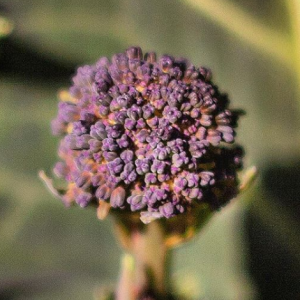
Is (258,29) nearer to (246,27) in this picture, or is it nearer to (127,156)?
(246,27)

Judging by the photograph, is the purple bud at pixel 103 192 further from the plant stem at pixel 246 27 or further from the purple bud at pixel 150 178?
the plant stem at pixel 246 27

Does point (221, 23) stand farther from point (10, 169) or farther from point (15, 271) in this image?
point (15, 271)

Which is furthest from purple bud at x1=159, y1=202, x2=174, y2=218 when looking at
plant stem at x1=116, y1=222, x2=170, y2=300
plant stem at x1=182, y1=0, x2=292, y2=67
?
plant stem at x1=182, y1=0, x2=292, y2=67

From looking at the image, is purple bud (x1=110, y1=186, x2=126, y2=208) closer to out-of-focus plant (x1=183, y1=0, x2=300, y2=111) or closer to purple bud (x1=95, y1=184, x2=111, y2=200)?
purple bud (x1=95, y1=184, x2=111, y2=200)

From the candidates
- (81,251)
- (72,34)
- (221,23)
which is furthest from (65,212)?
(221,23)

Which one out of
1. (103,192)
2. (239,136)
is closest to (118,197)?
(103,192)

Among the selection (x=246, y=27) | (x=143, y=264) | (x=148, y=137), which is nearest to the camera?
(x=148, y=137)
